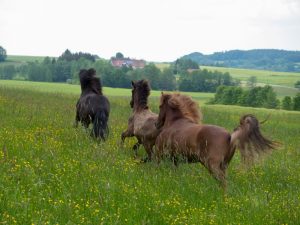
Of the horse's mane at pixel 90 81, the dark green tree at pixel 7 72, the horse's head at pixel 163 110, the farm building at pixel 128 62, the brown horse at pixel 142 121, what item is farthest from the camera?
the farm building at pixel 128 62

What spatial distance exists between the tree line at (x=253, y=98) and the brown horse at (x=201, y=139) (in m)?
63.7

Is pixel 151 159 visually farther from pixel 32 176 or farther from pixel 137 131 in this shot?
pixel 32 176

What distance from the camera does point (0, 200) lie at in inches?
213

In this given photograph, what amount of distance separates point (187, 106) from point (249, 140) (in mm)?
2138

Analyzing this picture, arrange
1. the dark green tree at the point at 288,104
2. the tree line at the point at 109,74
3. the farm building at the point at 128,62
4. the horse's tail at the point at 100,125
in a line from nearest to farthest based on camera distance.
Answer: the horse's tail at the point at 100,125
the dark green tree at the point at 288,104
the tree line at the point at 109,74
the farm building at the point at 128,62

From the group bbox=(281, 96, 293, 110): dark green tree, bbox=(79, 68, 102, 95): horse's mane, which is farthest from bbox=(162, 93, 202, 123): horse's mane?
bbox=(281, 96, 293, 110): dark green tree

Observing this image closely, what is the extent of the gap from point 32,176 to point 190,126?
307 centimetres

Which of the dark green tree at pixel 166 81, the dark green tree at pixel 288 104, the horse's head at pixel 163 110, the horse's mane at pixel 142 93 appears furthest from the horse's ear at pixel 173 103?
the dark green tree at pixel 166 81

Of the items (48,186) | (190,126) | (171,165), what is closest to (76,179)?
(48,186)

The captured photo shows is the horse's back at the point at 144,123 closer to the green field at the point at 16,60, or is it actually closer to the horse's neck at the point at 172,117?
the horse's neck at the point at 172,117

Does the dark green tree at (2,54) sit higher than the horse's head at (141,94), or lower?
higher

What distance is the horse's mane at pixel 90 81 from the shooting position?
11828 millimetres

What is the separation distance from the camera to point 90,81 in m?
12.0

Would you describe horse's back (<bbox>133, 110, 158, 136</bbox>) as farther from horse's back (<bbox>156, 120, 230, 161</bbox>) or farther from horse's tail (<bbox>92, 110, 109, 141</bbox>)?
horse's back (<bbox>156, 120, 230, 161</bbox>)
